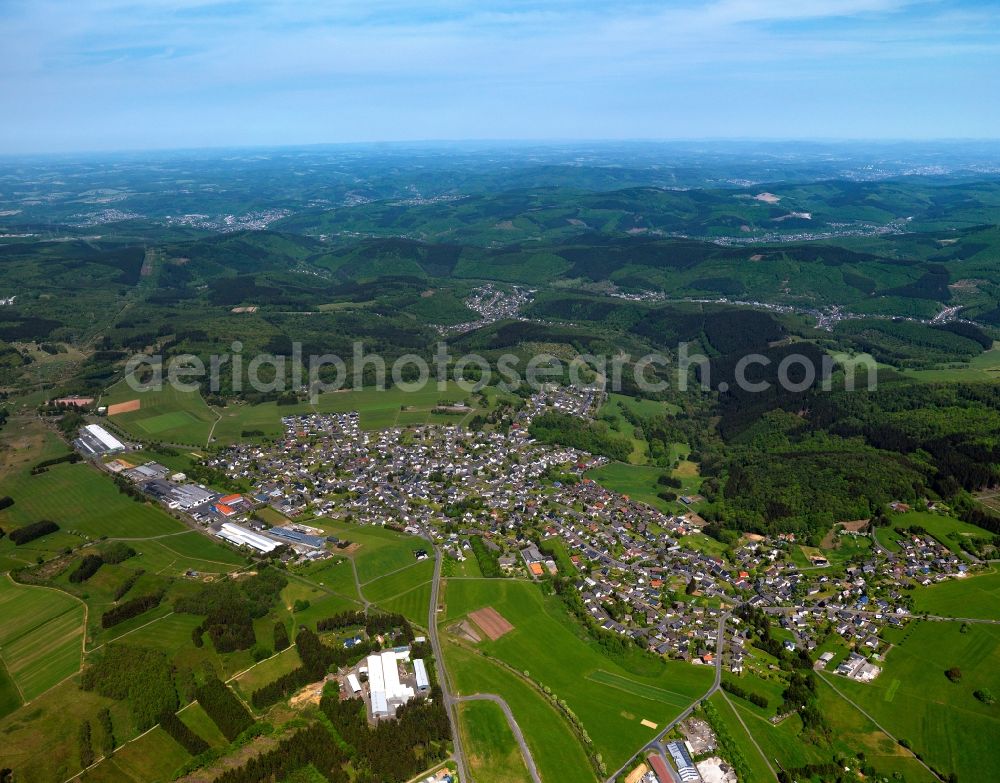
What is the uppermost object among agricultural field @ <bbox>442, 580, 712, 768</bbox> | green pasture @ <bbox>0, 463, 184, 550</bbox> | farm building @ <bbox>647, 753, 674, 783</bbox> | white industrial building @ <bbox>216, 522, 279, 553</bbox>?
green pasture @ <bbox>0, 463, 184, 550</bbox>

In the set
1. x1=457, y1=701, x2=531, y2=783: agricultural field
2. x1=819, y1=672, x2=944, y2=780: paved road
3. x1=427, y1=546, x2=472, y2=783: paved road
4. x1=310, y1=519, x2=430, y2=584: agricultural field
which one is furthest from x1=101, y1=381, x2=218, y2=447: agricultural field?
x1=819, y1=672, x2=944, y2=780: paved road

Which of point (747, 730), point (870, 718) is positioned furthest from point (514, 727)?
point (870, 718)

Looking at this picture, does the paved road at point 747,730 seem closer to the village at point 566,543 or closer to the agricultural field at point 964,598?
the village at point 566,543

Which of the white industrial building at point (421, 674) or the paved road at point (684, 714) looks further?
the white industrial building at point (421, 674)

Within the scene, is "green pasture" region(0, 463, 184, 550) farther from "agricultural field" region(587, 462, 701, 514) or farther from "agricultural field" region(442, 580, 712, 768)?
"agricultural field" region(587, 462, 701, 514)

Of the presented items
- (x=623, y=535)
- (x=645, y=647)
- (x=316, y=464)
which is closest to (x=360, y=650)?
(x=645, y=647)

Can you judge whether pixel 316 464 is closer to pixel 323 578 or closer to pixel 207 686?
pixel 323 578

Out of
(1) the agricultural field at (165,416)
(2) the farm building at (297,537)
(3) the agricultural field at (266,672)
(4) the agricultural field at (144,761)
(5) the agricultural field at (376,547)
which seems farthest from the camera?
(1) the agricultural field at (165,416)

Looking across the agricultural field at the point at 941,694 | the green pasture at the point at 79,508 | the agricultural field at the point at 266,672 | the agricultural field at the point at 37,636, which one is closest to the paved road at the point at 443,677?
the agricultural field at the point at 266,672

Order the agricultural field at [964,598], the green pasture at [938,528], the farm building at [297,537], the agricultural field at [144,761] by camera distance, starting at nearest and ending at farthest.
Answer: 1. the agricultural field at [144,761]
2. the agricultural field at [964,598]
3. the green pasture at [938,528]
4. the farm building at [297,537]
